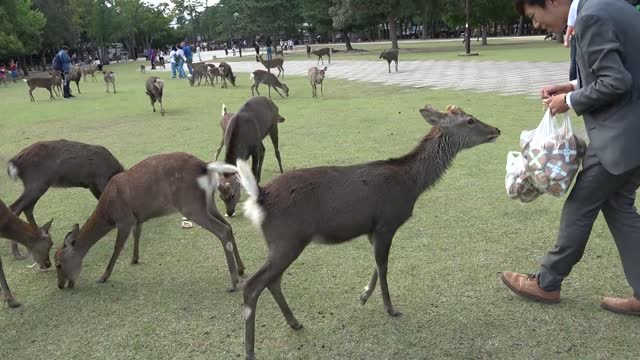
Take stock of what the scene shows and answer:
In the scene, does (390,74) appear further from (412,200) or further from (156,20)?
(156,20)

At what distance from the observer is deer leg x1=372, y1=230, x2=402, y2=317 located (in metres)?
3.20

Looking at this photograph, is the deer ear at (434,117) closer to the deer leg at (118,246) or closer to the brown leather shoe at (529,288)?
the brown leather shoe at (529,288)

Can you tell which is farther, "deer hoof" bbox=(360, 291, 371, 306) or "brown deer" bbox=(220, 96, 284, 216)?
"brown deer" bbox=(220, 96, 284, 216)

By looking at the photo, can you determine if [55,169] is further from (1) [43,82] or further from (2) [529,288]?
(1) [43,82]

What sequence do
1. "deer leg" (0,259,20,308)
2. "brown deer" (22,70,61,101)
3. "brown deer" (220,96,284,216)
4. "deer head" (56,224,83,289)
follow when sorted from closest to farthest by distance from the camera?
"deer leg" (0,259,20,308), "deer head" (56,224,83,289), "brown deer" (220,96,284,216), "brown deer" (22,70,61,101)

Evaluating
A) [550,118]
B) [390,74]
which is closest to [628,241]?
[550,118]

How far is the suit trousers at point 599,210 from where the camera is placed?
9.36 ft

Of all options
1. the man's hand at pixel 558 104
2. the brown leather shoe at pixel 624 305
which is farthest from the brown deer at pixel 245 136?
the brown leather shoe at pixel 624 305

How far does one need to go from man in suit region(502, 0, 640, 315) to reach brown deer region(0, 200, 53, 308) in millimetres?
3615

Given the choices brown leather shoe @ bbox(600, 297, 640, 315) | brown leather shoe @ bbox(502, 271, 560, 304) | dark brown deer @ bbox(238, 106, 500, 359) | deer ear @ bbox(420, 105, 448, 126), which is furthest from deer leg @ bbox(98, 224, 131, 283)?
brown leather shoe @ bbox(600, 297, 640, 315)

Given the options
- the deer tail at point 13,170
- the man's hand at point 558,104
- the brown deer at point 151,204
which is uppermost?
the man's hand at point 558,104

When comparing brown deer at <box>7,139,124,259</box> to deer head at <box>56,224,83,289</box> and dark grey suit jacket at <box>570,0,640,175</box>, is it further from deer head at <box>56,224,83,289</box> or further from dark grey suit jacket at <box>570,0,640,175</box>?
dark grey suit jacket at <box>570,0,640,175</box>

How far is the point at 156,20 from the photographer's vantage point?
75.0 meters

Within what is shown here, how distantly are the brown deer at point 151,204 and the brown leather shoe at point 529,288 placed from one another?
1.94 meters
